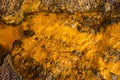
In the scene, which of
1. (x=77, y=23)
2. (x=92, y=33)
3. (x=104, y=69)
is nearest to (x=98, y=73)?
(x=104, y=69)

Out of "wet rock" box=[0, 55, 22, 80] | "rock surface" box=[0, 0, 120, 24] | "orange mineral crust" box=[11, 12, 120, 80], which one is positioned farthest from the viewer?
"rock surface" box=[0, 0, 120, 24]

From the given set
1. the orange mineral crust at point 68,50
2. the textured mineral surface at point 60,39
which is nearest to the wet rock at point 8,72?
the textured mineral surface at point 60,39

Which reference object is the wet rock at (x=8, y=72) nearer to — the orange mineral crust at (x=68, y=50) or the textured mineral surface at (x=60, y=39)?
the textured mineral surface at (x=60, y=39)

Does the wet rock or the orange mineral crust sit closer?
the wet rock

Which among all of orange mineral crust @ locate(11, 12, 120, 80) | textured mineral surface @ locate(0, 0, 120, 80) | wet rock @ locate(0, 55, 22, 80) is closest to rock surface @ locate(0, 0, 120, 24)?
textured mineral surface @ locate(0, 0, 120, 80)

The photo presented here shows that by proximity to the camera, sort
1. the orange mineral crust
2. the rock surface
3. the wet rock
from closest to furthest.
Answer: the wet rock → the orange mineral crust → the rock surface

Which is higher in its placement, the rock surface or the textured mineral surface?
the rock surface

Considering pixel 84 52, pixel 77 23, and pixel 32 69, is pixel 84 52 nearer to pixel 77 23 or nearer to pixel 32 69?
pixel 77 23

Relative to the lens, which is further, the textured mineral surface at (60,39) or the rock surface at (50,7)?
the rock surface at (50,7)

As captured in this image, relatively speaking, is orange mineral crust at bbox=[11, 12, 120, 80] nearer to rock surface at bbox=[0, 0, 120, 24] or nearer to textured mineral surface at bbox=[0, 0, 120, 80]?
textured mineral surface at bbox=[0, 0, 120, 80]

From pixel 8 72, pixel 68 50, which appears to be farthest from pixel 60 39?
pixel 8 72
